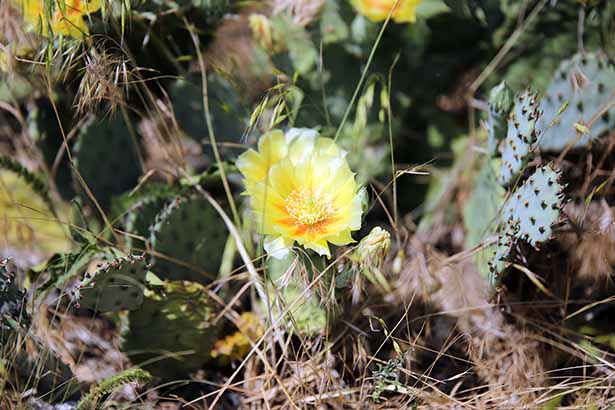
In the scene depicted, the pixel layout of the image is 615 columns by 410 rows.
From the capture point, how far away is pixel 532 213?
3.68 feet

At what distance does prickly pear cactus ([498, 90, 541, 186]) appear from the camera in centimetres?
114

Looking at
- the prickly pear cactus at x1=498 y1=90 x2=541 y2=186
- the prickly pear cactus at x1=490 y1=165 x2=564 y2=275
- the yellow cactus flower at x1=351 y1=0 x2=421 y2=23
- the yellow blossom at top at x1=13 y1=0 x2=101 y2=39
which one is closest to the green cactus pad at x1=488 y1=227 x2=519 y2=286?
the prickly pear cactus at x1=490 y1=165 x2=564 y2=275

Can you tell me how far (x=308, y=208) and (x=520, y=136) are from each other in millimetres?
363

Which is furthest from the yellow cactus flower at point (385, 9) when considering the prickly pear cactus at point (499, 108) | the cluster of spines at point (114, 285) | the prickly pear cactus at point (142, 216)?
the cluster of spines at point (114, 285)

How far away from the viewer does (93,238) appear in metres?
1.19

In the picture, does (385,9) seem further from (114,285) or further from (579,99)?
(114,285)

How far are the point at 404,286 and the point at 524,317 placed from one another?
232mm

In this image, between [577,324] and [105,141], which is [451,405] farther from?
[105,141]

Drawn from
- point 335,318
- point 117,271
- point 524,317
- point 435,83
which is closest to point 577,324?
point 524,317

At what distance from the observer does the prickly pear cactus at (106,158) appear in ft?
4.71

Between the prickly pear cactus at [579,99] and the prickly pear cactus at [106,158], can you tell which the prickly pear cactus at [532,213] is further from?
the prickly pear cactus at [106,158]

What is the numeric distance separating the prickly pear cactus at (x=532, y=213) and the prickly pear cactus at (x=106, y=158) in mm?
783

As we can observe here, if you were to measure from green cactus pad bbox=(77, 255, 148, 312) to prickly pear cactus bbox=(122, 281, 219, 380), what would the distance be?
58mm

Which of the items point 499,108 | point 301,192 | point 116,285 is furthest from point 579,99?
point 116,285
